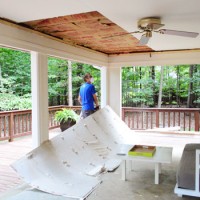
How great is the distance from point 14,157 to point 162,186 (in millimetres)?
2700

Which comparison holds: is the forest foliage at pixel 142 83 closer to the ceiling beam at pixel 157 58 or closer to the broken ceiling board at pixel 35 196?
the ceiling beam at pixel 157 58

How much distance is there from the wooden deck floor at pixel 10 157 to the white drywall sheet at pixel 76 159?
347 millimetres

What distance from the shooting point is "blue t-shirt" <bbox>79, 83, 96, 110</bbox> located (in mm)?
5198

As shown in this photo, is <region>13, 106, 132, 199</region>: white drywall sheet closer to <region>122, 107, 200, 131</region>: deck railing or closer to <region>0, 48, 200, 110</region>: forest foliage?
<region>122, 107, 200, 131</region>: deck railing

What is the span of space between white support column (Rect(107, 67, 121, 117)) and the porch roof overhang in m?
0.95

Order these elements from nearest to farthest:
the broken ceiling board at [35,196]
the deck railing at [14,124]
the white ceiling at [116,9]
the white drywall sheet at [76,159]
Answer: the white ceiling at [116,9]
the broken ceiling board at [35,196]
the white drywall sheet at [76,159]
the deck railing at [14,124]

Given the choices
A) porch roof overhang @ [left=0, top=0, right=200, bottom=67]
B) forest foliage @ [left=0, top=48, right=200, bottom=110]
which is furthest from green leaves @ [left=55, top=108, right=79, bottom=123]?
forest foliage @ [left=0, top=48, right=200, bottom=110]

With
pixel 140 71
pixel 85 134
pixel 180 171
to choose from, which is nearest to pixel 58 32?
pixel 85 134

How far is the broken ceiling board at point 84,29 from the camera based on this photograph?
3.21 metres

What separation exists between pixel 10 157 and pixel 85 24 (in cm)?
273

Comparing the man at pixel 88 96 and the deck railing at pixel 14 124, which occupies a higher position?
the man at pixel 88 96

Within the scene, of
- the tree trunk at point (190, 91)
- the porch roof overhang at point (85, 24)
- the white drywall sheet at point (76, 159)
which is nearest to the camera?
the porch roof overhang at point (85, 24)

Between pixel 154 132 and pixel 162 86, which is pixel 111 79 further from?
pixel 162 86

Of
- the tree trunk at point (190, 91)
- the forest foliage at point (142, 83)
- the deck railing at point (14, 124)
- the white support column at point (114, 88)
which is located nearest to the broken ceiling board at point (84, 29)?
the white support column at point (114, 88)
